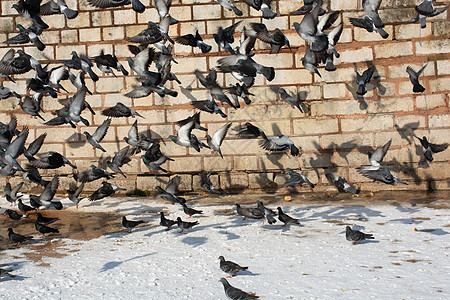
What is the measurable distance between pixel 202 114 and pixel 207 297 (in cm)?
495

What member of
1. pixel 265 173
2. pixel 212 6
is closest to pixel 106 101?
pixel 212 6

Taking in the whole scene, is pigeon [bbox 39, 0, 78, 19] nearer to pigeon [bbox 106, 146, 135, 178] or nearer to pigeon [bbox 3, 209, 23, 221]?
pigeon [bbox 106, 146, 135, 178]

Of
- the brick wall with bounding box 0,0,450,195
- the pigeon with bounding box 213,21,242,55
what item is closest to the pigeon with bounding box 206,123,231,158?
the brick wall with bounding box 0,0,450,195


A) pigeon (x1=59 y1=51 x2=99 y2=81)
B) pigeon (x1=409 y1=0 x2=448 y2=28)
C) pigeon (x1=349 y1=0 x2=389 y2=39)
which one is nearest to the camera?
pigeon (x1=349 y1=0 x2=389 y2=39)

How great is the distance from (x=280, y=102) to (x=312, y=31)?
171 centimetres

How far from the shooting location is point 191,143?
7.88 meters

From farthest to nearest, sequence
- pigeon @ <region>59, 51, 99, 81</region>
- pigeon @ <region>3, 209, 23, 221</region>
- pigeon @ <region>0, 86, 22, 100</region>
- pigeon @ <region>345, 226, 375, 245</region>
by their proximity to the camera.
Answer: pigeon @ <region>0, 86, 22, 100</region>
pigeon @ <region>59, 51, 99, 81</region>
pigeon @ <region>3, 209, 23, 221</region>
pigeon @ <region>345, 226, 375, 245</region>

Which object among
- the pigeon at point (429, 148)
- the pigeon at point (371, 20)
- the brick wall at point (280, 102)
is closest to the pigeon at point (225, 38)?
the brick wall at point (280, 102)

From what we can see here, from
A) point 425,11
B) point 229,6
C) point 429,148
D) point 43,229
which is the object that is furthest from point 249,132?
point 43,229

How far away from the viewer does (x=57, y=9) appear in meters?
8.36

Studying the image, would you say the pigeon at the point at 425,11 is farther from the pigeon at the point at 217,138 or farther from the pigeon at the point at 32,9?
the pigeon at the point at 32,9

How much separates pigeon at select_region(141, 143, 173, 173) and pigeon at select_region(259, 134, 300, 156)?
5.39 feet

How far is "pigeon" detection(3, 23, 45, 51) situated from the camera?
26.7 ft

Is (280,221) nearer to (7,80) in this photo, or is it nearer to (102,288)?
(102,288)
